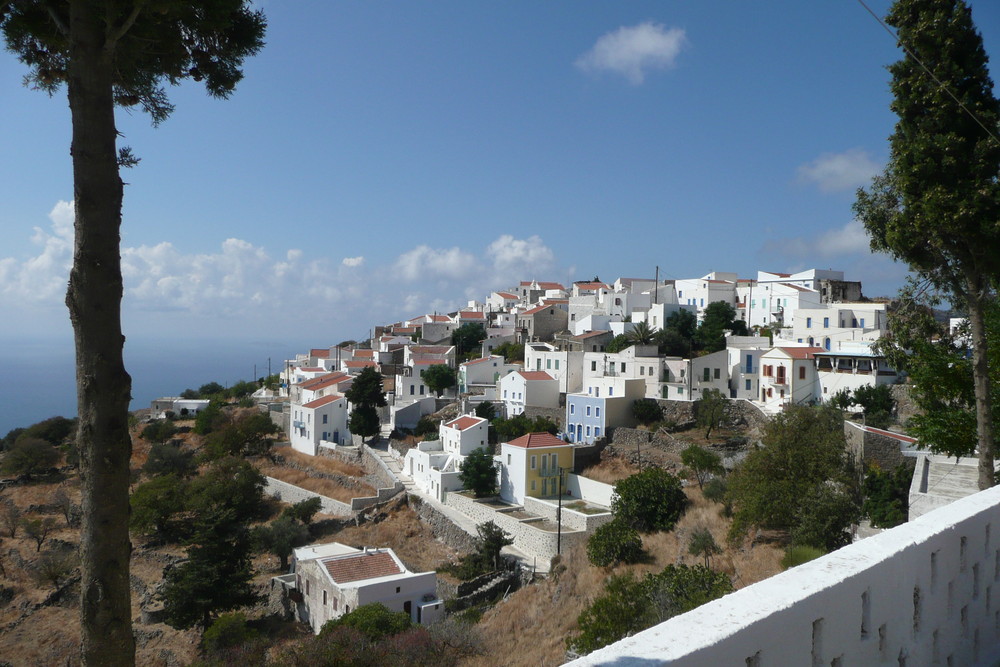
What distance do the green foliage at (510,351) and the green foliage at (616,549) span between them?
92.4ft

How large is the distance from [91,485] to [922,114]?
10.3 m

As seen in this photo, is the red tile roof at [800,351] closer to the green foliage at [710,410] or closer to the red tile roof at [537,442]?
the green foliage at [710,410]

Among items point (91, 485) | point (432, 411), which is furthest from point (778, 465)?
point (432, 411)

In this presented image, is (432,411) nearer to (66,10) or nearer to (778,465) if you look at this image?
(778,465)

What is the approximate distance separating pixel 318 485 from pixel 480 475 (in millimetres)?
11547

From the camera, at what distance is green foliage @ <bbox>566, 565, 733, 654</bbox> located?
1278 centimetres

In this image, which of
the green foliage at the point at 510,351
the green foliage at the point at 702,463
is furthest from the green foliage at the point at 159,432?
the green foliage at the point at 702,463

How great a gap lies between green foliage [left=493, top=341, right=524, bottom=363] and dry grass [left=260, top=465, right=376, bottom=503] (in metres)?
17.0

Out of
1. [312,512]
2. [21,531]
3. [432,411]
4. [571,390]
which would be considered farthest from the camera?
[432,411]

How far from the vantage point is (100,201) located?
4.01m

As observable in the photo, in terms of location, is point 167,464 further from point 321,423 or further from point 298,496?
point 298,496

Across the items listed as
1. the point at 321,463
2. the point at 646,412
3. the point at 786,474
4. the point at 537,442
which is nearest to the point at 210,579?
the point at 537,442

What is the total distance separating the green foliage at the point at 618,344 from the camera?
142 ft

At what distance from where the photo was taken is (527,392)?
3928cm
